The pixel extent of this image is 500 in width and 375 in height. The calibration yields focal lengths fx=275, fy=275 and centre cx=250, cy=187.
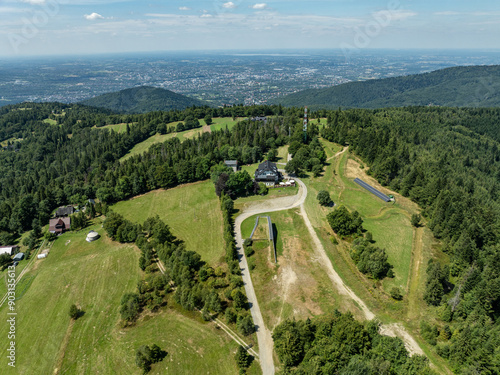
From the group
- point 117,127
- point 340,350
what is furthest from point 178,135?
point 340,350

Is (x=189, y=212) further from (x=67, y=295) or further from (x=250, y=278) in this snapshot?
(x=67, y=295)

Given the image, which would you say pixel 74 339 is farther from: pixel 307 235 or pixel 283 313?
pixel 307 235

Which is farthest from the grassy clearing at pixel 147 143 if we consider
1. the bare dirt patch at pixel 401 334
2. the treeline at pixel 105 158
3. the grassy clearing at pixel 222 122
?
the bare dirt patch at pixel 401 334

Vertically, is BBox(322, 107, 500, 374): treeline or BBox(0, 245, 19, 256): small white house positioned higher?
BBox(322, 107, 500, 374): treeline

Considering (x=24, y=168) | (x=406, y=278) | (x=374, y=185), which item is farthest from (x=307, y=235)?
(x=24, y=168)

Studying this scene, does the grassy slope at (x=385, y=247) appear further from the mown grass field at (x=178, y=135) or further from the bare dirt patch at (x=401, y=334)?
the mown grass field at (x=178, y=135)

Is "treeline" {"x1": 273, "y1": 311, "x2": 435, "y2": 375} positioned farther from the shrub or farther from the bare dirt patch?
the shrub

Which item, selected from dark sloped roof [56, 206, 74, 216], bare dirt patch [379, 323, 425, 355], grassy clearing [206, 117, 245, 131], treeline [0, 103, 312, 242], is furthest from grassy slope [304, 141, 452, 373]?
grassy clearing [206, 117, 245, 131]
